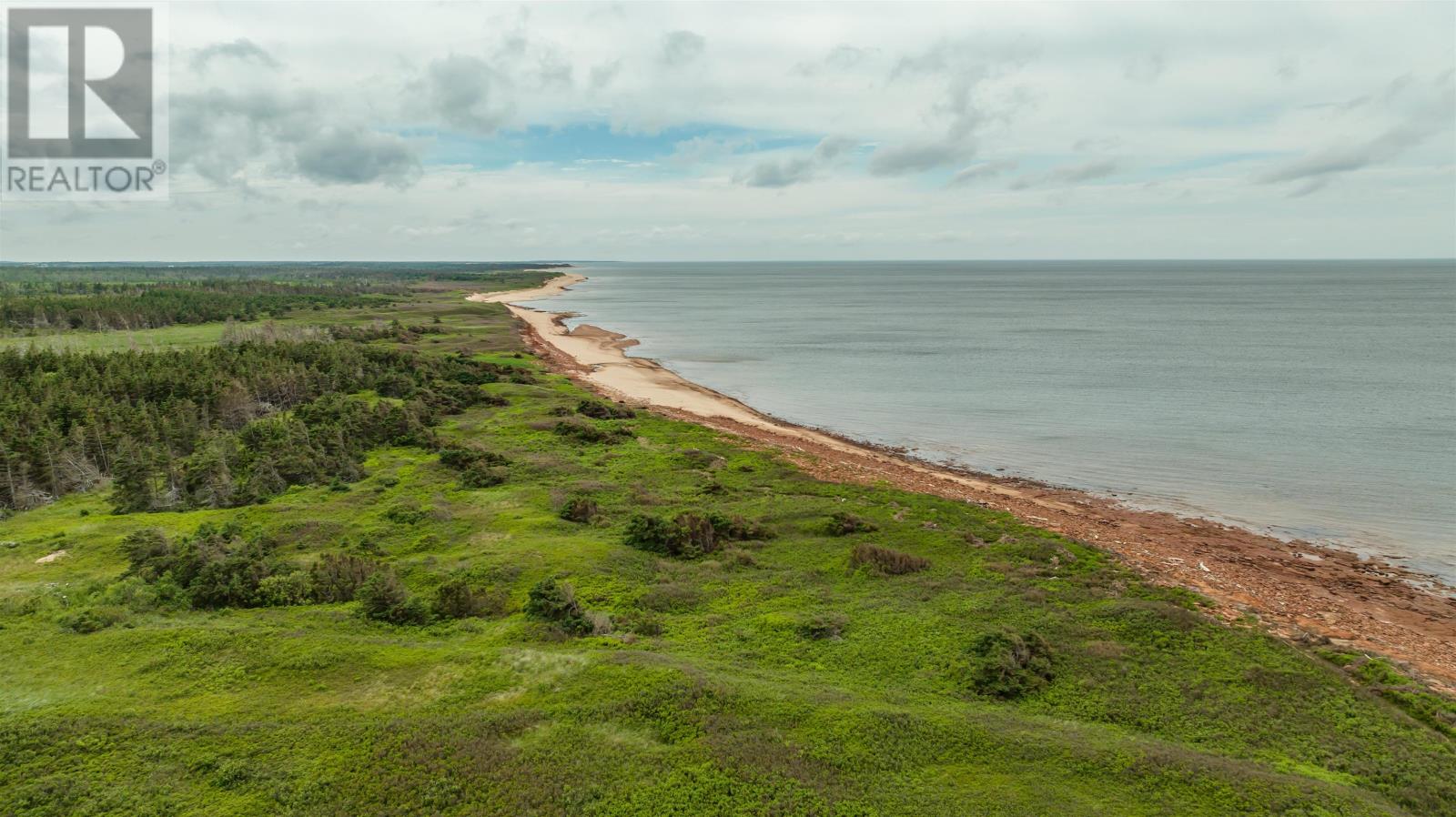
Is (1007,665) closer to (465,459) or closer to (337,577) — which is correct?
(337,577)

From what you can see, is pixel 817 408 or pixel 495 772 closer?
pixel 495 772

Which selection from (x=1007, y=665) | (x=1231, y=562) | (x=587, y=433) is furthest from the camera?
(x=587, y=433)

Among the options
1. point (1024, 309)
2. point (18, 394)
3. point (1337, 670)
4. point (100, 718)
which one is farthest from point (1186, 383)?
point (1024, 309)

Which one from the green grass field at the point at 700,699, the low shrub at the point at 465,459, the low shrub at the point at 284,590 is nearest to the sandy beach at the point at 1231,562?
the green grass field at the point at 700,699

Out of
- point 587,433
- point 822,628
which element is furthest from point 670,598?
point 587,433

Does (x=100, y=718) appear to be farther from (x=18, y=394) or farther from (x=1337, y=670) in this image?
(x=18, y=394)
